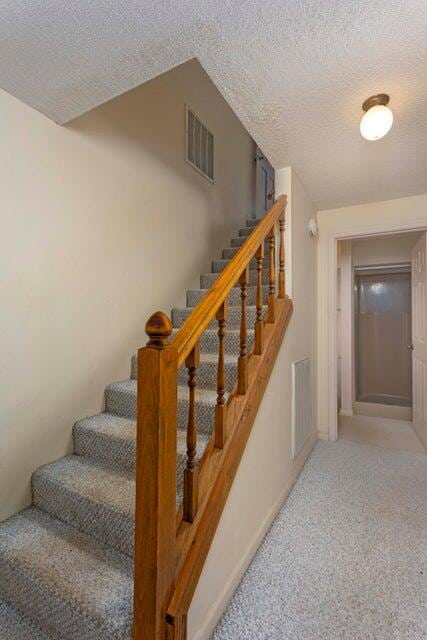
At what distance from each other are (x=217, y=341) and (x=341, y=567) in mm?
1377

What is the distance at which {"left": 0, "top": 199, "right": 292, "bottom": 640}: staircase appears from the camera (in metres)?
0.90

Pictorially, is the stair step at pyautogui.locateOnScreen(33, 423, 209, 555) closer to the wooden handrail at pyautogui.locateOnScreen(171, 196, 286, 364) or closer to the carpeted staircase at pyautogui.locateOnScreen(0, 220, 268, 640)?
the carpeted staircase at pyautogui.locateOnScreen(0, 220, 268, 640)

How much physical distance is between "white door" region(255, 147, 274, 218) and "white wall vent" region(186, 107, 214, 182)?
134 cm

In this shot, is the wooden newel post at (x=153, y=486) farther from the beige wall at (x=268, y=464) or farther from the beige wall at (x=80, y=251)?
the beige wall at (x=80, y=251)

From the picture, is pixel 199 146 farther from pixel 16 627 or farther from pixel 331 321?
pixel 16 627

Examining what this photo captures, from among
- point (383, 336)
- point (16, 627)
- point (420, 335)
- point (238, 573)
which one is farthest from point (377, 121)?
point (383, 336)

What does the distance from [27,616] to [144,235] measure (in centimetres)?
208

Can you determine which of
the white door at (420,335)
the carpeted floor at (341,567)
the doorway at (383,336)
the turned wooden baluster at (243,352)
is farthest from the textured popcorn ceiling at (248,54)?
the doorway at (383,336)

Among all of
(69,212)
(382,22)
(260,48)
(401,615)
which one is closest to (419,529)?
(401,615)

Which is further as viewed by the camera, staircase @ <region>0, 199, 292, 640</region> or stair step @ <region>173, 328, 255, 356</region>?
stair step @ <region>173, 328, 255, 356</region>

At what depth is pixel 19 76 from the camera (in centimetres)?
132

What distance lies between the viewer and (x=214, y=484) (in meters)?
1.17

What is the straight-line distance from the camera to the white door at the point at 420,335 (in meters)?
2.86

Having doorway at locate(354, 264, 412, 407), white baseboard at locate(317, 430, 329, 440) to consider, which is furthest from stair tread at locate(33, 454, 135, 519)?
doorway at locate(354, 264, 412, 407)
